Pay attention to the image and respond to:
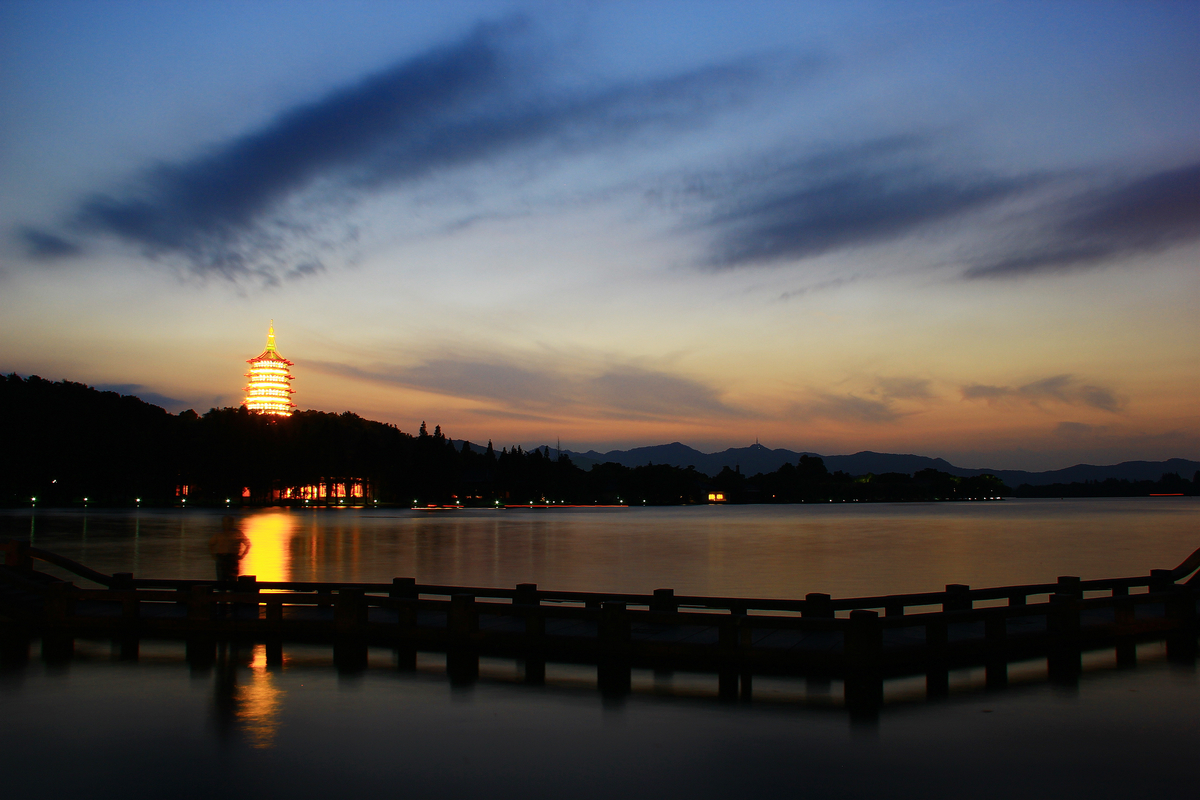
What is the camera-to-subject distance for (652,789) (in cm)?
894

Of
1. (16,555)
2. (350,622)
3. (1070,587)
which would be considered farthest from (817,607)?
(16,555)

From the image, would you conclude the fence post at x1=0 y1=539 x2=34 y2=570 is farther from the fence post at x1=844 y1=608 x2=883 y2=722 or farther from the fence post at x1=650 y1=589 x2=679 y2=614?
the fence post at x1=844 y1=608 x2=883 y2=722

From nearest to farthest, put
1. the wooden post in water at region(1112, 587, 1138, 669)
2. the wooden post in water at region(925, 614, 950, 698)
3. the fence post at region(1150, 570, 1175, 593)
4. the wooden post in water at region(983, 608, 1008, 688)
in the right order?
the wooden post in water at region(925, 614, 950, 698) < the wooden post in water at region(983, 608, 1008, 688) < the wooden post in water at region(1112, 587, 1138, 669) < the fence post at region(1150, 570, 1175, 593)

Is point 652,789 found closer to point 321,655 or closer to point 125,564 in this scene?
point 321,655

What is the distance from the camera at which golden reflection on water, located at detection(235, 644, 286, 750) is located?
419 inches

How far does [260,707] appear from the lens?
12.0m

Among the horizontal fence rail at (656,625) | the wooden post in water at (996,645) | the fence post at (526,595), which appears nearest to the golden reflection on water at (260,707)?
the horizontal fence rail at (656,625)

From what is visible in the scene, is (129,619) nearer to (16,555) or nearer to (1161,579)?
(16,555)

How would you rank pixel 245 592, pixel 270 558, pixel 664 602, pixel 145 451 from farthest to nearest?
1. pixel 145 451
2. pixel 270 558
3. pixel 245 592
4. pixel 664 602

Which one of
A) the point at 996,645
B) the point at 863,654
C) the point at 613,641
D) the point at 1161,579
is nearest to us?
the point at 863,654

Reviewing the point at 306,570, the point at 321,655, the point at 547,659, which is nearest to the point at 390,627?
the point at 321,655

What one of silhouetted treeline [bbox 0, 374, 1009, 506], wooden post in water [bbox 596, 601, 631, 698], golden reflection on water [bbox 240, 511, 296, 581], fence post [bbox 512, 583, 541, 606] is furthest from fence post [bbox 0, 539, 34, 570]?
silhouetted treeline [bbox 0, 374, 1009, 506]

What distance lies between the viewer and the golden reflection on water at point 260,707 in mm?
10633

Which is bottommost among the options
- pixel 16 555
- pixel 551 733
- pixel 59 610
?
pixel 551 733
